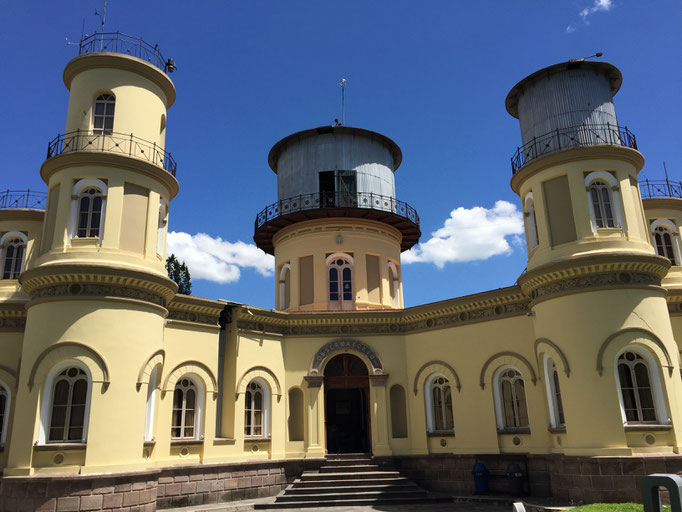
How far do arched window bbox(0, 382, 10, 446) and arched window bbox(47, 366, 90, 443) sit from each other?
351 cm

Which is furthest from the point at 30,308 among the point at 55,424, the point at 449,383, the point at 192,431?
the point at 449,383

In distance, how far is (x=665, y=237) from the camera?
19797mm

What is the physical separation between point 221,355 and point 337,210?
292 inches

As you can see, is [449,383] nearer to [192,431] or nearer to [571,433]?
[571,433]

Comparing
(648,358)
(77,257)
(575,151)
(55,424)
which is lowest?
(55,424)

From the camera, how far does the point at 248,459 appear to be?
1809 cm

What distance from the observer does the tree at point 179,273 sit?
110ft

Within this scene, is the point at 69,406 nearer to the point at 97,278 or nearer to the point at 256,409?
the point at 97,278

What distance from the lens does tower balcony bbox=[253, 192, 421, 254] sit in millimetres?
22922

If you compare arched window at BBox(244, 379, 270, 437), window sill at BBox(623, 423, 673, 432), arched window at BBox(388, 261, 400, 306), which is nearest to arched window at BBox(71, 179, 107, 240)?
arched window at BBox(244, 379, 270, 437)

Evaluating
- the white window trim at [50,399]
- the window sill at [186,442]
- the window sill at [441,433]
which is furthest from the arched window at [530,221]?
the white window trim at [50,399]

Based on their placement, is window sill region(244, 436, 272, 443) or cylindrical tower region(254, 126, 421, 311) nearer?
window sill region(244, 436, 272, 443)

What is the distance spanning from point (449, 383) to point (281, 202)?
10.3 m

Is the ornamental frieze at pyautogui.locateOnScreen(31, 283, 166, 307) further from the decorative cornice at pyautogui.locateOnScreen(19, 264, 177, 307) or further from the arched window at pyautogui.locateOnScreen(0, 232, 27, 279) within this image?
the arched window at pyautogui.locateOnScreen(0, 232, 27, 279)
